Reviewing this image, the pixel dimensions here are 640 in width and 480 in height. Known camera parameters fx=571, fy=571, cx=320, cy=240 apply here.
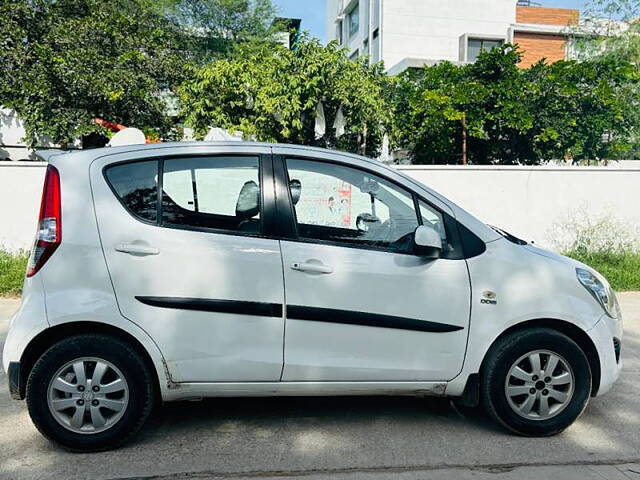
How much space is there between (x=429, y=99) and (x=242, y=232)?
10.4m

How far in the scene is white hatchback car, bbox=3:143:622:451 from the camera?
3.25 metres

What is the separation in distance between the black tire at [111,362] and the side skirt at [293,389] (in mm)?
173

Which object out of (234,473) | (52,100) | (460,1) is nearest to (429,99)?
(52,100)

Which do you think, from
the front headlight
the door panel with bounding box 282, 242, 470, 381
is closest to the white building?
the front headlight

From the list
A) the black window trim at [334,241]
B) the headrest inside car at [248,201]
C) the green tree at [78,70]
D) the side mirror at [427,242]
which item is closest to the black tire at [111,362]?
the headrest inside car at [248,201]

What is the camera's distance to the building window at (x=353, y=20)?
134 ft

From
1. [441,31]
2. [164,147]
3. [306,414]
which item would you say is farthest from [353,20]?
[306,414]

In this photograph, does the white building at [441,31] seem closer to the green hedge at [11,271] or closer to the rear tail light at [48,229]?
the green hedge at [11,271]

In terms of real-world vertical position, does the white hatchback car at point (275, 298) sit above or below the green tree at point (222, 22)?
below

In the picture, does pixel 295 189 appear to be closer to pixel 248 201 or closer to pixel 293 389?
pixel 248 201

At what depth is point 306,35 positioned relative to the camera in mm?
11938

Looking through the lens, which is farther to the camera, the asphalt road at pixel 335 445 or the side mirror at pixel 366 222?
the side mirror at pixel 366 222

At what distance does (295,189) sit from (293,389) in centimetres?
121

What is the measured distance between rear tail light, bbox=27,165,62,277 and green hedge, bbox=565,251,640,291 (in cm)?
823
